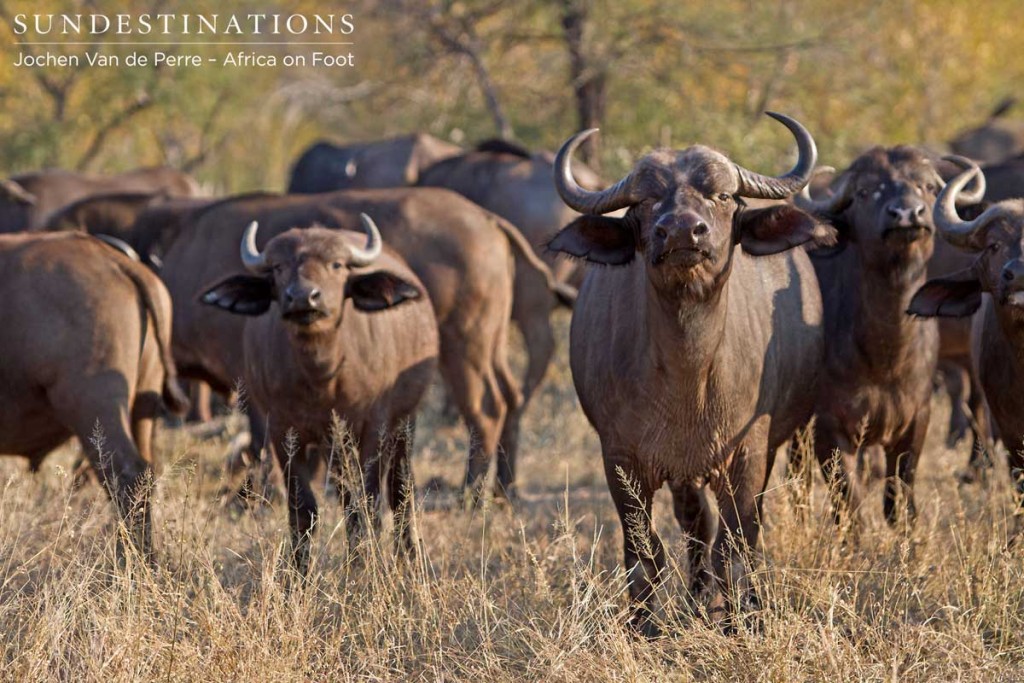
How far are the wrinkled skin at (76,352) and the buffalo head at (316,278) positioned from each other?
408 mm

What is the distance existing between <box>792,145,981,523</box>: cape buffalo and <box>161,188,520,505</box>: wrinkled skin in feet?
7.29

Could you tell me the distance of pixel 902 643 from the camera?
4727 millimetres

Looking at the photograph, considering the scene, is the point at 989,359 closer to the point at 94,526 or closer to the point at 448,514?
the point at 448,514

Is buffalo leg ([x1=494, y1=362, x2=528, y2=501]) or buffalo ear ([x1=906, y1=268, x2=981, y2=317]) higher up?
buffalo ear ([x1=906, y1=268, x2=981, y2=317])

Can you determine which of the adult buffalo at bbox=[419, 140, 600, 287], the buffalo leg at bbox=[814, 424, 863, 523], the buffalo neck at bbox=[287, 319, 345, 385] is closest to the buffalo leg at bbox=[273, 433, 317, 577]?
the buffalo neck at bbox=[287, 319, 345, 385]

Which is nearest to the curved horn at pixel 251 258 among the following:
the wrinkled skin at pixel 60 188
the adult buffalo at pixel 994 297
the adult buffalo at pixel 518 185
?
the adult buffalo at pixel 994 297

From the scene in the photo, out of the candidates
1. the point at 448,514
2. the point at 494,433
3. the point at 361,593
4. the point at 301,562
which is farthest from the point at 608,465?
the point at 494,433

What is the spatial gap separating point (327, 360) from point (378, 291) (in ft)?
1.37

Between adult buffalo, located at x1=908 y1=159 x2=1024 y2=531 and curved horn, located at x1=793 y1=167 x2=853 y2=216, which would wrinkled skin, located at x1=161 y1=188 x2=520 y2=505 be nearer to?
curved horn, located at x1=793 y1=167 x2=853 y2=216

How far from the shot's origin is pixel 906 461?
6.38 m

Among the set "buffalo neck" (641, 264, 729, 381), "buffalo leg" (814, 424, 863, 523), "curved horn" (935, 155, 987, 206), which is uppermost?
"curved horn" (935, 155, 987, 206)

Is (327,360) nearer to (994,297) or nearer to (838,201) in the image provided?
(838,201)

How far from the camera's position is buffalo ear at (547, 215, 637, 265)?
16.7 feet

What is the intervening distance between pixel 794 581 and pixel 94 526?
315 centimetres
